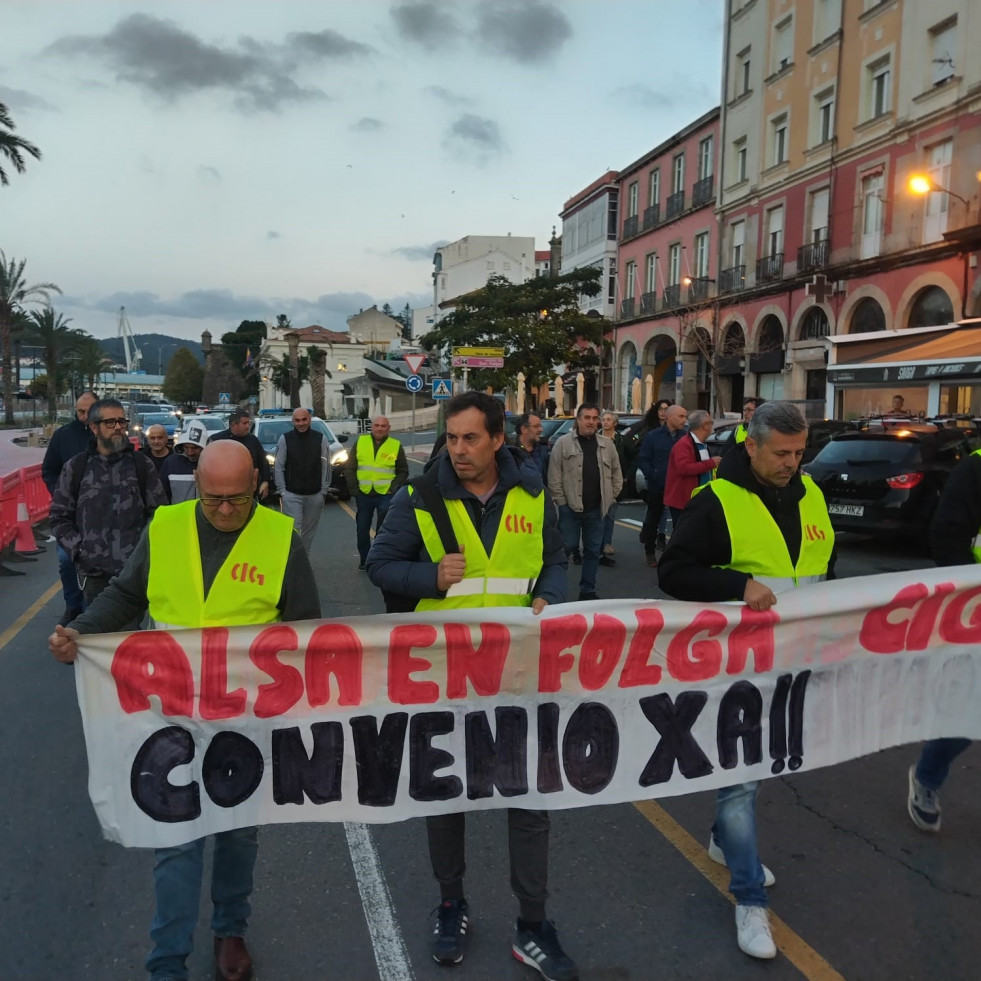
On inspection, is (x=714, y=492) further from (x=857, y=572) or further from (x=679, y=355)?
(x=679, y=355)

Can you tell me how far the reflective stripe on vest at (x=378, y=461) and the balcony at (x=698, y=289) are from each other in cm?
2789

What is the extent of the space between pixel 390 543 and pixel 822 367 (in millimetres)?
27506

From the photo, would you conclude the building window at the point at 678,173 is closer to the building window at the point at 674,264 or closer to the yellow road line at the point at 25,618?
the building window at the point at 674,264

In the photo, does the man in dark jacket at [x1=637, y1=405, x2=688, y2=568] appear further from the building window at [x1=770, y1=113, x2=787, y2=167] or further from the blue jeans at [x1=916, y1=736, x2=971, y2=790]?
the building window at [x1=770, y1=113, x2=787, y2=167]

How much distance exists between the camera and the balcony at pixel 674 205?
125ft

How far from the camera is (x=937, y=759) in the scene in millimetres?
3875

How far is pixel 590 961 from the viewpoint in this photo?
304 cm

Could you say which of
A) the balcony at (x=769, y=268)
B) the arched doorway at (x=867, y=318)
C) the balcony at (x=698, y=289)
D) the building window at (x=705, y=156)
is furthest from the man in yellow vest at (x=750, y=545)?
the building window at (x=705, y=156)

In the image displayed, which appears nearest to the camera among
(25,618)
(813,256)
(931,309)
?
(25,618)

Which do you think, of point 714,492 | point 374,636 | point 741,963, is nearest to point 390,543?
point 374,636

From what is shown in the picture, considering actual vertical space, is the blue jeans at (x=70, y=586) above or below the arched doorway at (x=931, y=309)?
below

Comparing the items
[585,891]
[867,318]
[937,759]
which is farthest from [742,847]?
[867,318]

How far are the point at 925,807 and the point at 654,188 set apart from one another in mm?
40520

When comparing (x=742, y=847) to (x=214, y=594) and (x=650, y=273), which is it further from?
(x=650, y=273)
